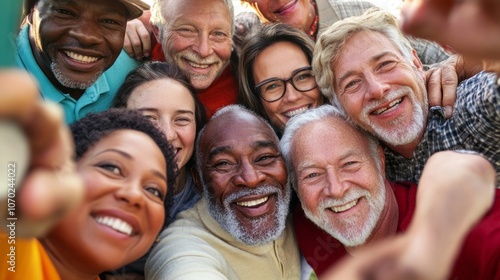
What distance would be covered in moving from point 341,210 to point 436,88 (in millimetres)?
1029

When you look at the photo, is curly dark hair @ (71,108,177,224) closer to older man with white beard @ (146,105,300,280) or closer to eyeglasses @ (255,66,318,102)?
older man with white beard @ (146,105,300,280)

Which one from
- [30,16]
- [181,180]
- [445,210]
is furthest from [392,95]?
[445,210]

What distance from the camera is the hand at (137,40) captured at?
14.3 ft

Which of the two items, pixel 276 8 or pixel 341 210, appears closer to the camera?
pixel 341 210

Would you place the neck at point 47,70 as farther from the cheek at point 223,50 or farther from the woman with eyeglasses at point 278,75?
the woman with eyeglasses at point 278,75

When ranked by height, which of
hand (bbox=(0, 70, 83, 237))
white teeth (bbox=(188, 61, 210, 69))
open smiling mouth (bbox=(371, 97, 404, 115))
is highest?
hand (bbox=(0, 70, 83, 237))

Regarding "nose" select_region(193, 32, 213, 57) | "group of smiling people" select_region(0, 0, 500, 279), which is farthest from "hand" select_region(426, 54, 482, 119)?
"nose" select_region(193, 32, 213, 57)

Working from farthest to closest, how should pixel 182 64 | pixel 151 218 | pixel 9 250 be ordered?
pixel 182 64 < pixel 151 218 < pixel 9 250

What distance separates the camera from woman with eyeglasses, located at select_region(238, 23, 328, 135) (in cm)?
418

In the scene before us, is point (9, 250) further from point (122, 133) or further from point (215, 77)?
point (215, 77)

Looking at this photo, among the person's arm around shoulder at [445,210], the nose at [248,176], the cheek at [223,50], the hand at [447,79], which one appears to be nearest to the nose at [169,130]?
the nose at [248,176]

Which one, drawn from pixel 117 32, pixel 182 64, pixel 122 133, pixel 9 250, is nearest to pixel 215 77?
pixel 182 64

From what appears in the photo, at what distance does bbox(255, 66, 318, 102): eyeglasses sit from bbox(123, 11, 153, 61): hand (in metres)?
0.85

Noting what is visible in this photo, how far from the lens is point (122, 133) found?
8.67ft
